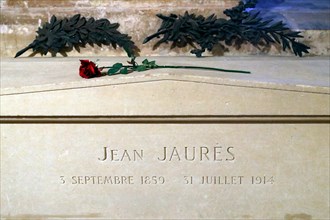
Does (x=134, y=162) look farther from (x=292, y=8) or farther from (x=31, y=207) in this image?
(x=292, y=8)

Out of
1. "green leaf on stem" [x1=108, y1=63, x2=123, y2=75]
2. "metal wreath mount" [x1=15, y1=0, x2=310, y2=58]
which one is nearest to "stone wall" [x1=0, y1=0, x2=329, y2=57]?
"metal wreath mount" [x1=15, y1=0, x2=310, y2=58]

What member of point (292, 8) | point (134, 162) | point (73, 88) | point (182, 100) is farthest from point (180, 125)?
point (292, 8)

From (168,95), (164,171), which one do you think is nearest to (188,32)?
(168,95)

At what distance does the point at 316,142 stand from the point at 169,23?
0.84 m

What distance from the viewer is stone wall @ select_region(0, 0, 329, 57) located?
2.29m

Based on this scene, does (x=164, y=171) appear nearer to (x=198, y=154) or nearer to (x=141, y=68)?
(x=198, y=154)

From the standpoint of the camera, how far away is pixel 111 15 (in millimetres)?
2314

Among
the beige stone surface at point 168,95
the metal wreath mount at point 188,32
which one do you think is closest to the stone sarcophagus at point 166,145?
the beige stone surface at point 168,95

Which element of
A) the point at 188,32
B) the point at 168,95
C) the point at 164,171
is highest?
the point at 188,32

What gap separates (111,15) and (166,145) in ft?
2.60

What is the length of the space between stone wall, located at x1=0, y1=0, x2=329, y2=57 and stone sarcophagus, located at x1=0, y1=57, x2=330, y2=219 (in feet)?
1.26

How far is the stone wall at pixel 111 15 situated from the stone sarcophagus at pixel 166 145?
0.38m

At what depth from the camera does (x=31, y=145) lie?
1826 millimetres

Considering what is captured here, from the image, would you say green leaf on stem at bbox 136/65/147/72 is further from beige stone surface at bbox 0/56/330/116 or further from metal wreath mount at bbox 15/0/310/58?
metal wreath mount at bbox 15/0/310/58
